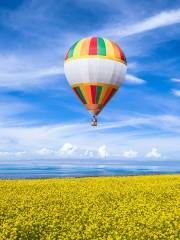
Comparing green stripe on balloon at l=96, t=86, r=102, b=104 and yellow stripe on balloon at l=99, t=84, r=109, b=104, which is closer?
green stripe on balloon at l=96, t=86, r=102, b=104

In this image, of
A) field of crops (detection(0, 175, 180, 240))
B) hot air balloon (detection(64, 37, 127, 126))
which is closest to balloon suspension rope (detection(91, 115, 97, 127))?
hot air balloon (detection(64, 37, 127, 126))

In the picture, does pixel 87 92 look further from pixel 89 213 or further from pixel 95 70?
pixel 89 213

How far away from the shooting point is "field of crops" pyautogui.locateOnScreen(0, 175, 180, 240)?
16047mm

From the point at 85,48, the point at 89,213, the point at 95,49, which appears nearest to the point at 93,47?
the point at 95,49

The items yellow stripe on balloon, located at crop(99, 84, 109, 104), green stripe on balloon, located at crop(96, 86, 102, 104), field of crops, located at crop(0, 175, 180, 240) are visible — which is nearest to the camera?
field of crops, located at crop(0, 175, 180, 240)

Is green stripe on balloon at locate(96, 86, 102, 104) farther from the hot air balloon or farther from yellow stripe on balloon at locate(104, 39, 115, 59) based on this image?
yellow stripe on balloon at locate(104, 39, 115, 59)

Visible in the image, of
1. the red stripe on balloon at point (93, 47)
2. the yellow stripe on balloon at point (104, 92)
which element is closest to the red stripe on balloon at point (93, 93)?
the yellow stripe on balloon at point (104, 92)

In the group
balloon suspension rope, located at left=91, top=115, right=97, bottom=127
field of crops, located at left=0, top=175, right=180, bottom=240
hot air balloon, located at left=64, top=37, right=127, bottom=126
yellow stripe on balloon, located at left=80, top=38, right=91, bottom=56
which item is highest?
yellow stripe on balloon, located at left=80, top=38, right=91, bottom=56

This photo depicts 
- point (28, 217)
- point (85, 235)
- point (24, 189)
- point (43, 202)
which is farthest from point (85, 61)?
point (85, 235)

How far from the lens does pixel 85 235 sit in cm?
1595

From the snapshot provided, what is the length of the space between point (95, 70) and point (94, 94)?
229 cm

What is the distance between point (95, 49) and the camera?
36.0 meters

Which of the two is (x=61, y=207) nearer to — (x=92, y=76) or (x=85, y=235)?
(x=85, y=235)

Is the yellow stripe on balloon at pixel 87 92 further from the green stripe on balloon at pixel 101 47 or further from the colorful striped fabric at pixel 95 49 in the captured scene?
the green stripe on balloon at pixel 101 47
